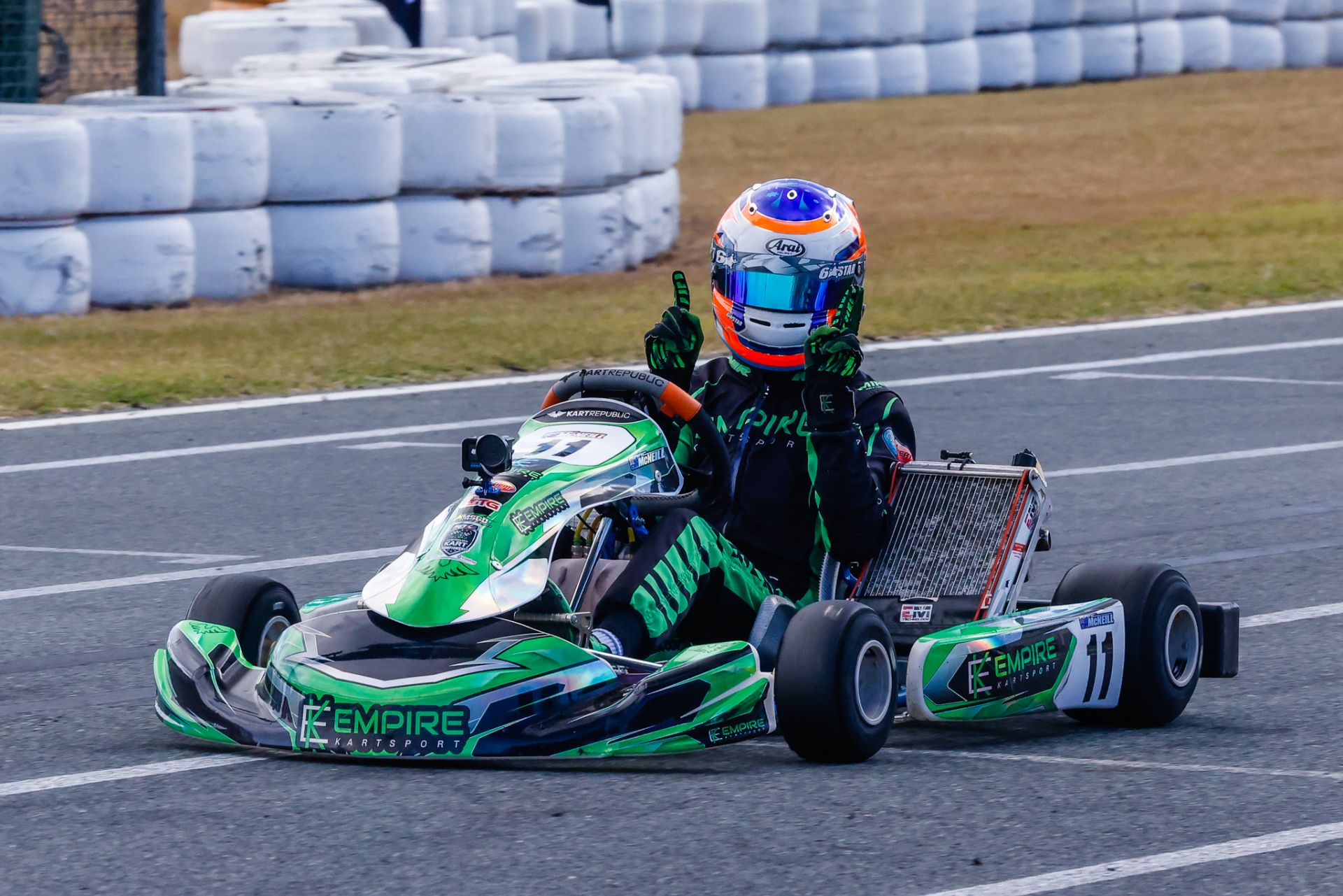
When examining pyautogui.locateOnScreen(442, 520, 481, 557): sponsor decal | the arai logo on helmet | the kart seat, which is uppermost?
the arai logo on helmet

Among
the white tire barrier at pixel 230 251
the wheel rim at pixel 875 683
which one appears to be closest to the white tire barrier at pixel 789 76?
the white tire barrier at pixel 230 251

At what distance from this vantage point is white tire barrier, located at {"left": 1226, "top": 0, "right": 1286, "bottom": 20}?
24.9 metres

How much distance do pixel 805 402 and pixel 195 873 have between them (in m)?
1.60

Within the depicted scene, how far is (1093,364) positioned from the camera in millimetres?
9812

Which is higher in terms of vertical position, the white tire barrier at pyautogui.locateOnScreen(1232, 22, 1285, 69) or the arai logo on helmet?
the arai logo on helmet

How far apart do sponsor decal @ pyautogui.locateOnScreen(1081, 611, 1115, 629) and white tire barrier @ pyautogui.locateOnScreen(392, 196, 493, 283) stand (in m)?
7.36

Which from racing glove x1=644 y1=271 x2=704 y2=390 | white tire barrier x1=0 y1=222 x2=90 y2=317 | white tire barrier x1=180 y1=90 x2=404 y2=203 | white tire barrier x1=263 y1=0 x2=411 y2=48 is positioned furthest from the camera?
white tire barrier x1=263 y1=0 x2=411 y2=48

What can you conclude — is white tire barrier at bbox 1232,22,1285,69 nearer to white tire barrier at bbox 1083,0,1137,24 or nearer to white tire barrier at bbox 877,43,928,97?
white tire barrier at bbox 1083,0,1137,24

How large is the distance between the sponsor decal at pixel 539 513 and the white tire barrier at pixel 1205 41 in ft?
71.5

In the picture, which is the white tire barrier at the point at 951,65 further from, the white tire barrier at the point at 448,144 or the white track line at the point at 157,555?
the white track line at the point at 157,555

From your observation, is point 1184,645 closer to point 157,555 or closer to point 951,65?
point 157,555

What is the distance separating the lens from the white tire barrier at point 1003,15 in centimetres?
2362

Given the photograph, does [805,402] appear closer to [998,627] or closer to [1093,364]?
[998,627]

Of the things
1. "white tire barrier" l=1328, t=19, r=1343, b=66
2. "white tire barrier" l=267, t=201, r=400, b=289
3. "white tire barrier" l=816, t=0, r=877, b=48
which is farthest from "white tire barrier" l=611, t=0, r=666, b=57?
"white tire barrier" l=267, t=201, r=400, b=289
